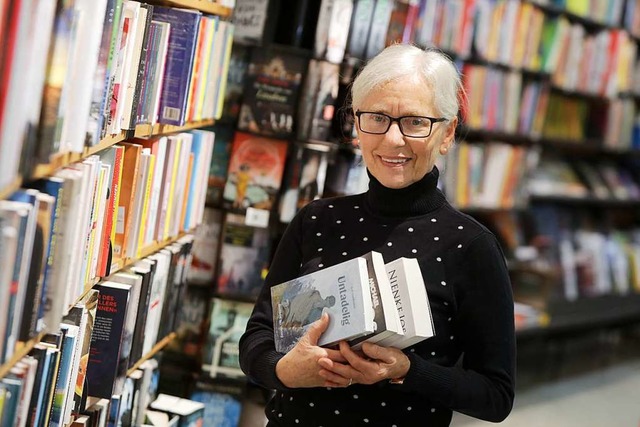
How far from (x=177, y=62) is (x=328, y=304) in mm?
1144

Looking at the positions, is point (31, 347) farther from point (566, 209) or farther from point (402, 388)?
point (566, 209)

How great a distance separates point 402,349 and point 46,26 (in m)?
0.94

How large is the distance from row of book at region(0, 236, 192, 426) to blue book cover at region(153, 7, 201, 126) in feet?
1.56

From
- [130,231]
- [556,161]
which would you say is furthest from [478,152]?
[130,231]

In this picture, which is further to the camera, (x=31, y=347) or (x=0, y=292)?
(x=31, y=347)

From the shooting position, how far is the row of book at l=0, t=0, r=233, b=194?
1.54 m

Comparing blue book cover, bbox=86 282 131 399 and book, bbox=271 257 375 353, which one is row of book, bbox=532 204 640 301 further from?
book, bbox=271 257 375 353

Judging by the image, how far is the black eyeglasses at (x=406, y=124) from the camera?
2.05 m

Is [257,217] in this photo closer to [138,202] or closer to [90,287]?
[138,202]

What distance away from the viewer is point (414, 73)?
2.06m

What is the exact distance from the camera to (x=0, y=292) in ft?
5.28

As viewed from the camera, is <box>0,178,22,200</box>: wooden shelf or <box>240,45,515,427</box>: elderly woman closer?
<box>0,178,22,200</box>: wooden shelf

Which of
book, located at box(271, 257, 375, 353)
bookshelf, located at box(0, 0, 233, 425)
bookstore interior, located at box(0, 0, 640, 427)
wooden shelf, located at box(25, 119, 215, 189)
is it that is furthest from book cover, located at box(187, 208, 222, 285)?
book, located at box(271, 257, 375, 353)

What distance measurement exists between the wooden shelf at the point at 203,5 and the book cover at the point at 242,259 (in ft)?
2.96
